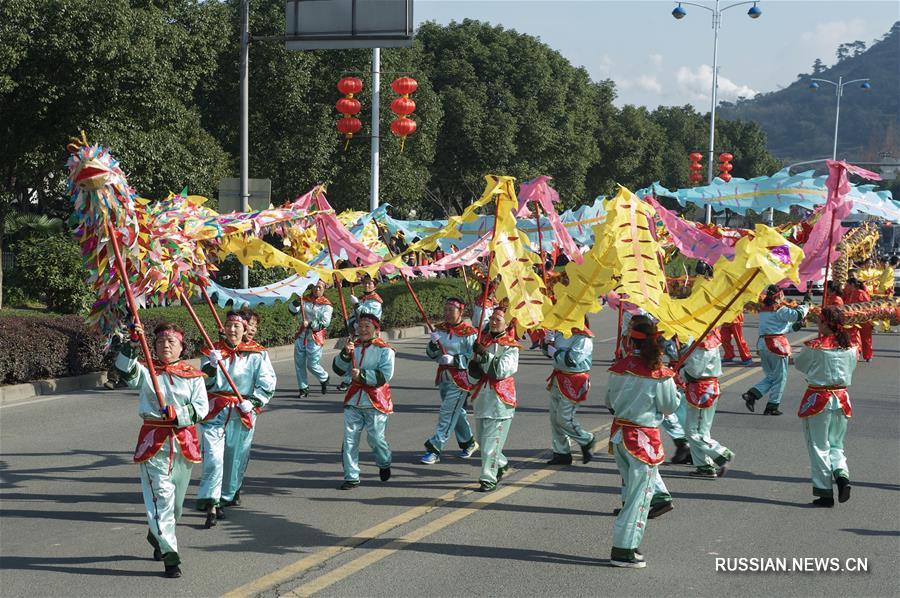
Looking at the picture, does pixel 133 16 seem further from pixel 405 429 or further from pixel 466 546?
pixel 466 546

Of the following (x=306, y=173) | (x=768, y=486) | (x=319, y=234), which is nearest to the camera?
(x=768, y=486)

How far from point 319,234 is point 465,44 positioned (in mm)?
23933

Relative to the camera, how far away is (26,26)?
14.8 metres

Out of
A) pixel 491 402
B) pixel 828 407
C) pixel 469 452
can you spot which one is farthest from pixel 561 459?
pixel 828 407

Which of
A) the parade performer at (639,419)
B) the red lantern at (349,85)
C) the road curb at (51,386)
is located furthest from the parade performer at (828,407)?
the red lantern at (349,85)

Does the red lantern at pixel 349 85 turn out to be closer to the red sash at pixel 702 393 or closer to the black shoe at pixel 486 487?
the red sash at pixel 702 393

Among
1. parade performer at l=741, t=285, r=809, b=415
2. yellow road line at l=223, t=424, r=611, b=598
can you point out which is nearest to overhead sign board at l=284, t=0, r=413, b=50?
parade performer at l=741, t=285, r=809, b=415

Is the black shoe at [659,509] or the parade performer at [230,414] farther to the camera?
the black shoe at [659,509]

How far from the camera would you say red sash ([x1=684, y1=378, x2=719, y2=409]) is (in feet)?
30.0

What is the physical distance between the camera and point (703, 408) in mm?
9133

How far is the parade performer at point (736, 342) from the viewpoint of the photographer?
15.5 m

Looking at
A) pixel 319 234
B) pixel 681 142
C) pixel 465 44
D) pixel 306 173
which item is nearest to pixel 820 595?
pixel 319 234

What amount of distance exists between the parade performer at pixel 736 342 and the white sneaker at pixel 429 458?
7452 mm

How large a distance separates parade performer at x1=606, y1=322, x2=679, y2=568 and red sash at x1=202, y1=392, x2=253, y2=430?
282 centimetres
